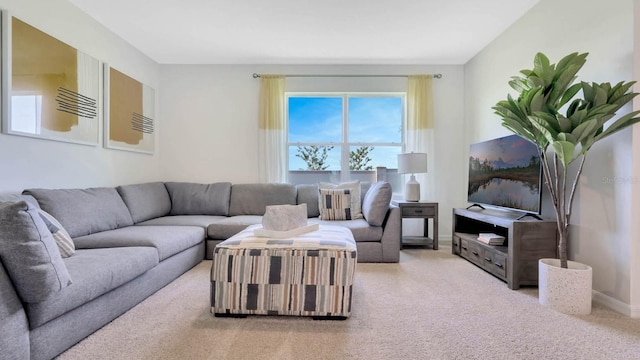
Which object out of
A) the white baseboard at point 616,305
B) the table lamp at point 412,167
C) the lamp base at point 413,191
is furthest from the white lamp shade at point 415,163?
the white baseboard at point 616,305

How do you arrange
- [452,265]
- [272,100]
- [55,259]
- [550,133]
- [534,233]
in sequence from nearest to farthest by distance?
[55,259], [550,133], [534,233], [452,265], [272,100]

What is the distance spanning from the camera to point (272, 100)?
4074 millimetres

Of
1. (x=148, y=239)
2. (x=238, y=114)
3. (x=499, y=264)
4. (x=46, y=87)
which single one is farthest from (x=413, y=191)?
(x=46, y=87)

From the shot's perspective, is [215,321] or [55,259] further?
[215,321]

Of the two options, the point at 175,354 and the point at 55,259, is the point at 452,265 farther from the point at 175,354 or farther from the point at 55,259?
the point at 55,259

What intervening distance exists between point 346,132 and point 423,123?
1.04 meters

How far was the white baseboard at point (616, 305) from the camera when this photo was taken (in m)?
1.90

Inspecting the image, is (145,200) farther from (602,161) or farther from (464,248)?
(602,161)

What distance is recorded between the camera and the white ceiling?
9.02 feet

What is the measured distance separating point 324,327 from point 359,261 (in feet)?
4.69

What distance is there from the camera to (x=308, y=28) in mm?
3160

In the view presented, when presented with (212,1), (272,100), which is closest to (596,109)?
(212,1)

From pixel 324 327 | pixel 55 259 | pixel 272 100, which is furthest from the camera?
pixel 272 100

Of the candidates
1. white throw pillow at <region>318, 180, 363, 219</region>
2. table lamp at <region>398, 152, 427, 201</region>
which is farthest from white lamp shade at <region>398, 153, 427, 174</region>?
white throw pillow at <region>318, 180, 363, 219</region>
